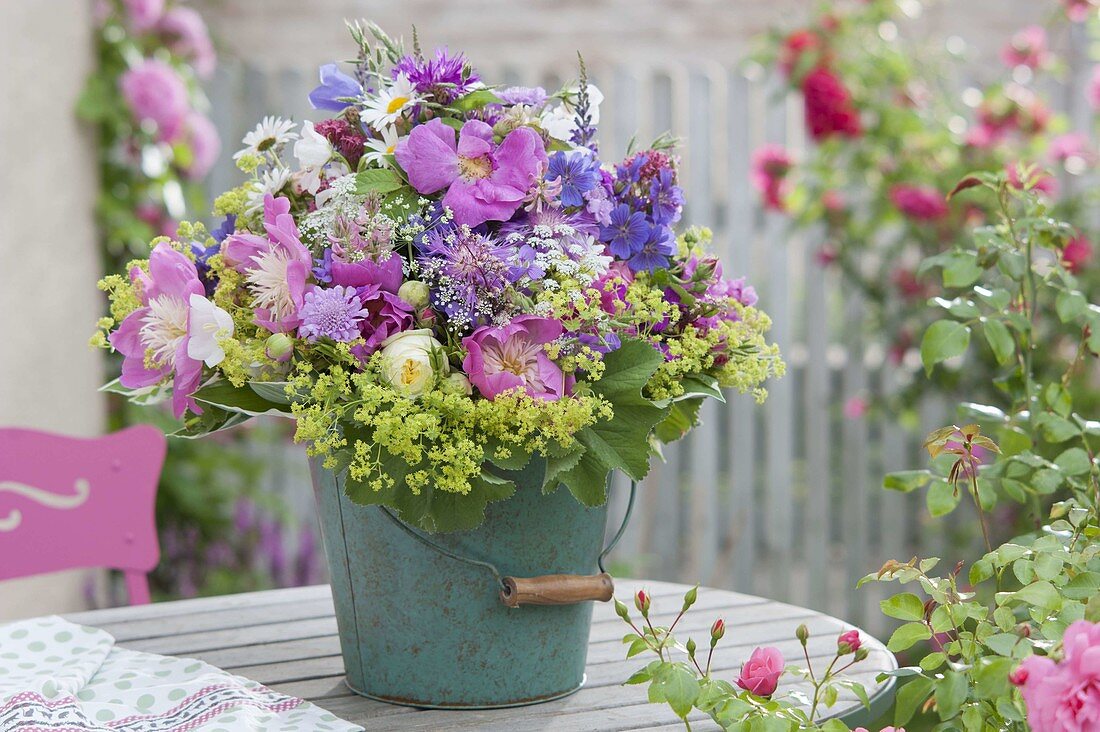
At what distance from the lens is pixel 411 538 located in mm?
1045

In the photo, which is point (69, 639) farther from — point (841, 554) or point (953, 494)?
point (841, 554)

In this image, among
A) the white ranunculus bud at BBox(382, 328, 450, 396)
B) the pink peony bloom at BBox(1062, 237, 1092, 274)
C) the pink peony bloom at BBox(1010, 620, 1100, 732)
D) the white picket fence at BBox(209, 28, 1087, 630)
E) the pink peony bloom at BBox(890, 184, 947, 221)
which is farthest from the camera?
the white picket fence at BBox(209, 28, 1087, 630)

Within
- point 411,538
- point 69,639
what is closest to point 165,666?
point 69,639

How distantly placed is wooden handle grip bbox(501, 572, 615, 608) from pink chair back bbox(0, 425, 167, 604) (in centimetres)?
74

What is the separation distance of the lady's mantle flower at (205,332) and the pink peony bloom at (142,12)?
2231 mm

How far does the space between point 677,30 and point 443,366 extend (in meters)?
3.25

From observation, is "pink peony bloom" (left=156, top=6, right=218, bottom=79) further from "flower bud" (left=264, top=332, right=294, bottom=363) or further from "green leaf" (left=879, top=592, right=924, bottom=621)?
"green leaf" (left=879, top=592, right=924, bottom=621)

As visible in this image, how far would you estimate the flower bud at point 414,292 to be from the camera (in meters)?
0.97

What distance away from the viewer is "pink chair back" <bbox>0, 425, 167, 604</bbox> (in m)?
1.59

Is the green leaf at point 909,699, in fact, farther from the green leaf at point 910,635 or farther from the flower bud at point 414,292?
the flower bud at point 414,292

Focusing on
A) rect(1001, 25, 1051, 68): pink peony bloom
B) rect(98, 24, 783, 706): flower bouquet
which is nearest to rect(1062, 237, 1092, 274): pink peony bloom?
rect(1001, 25, 1051, 68): pink peony bloom

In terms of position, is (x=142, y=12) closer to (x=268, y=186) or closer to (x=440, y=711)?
(x=268, y=186)

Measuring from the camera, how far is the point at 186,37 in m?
3.04

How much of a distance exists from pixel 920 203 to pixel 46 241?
2.04 metres
